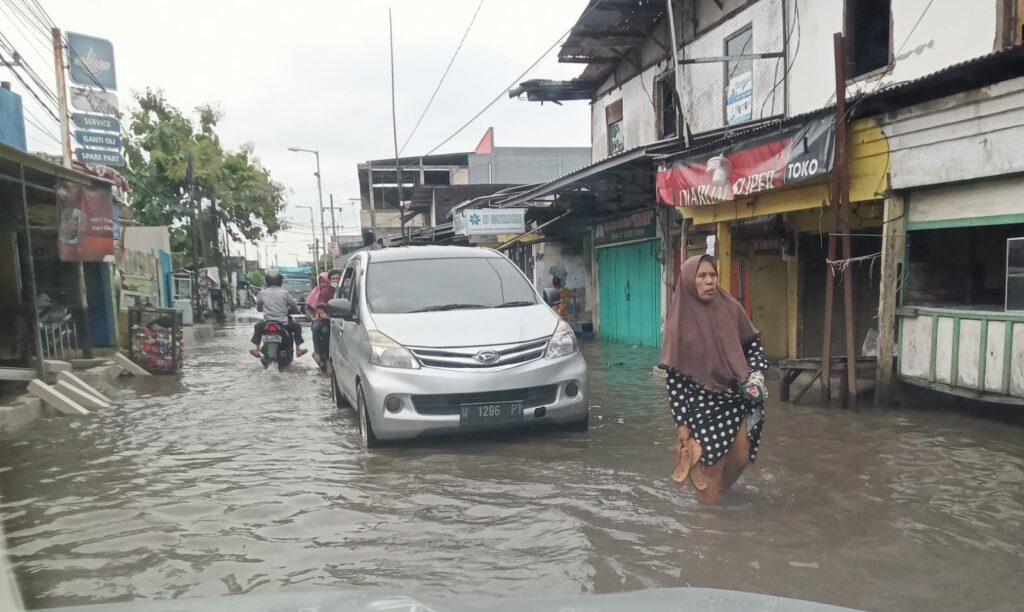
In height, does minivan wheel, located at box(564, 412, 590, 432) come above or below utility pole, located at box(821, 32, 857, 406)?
below

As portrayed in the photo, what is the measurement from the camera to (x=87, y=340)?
1102 cm

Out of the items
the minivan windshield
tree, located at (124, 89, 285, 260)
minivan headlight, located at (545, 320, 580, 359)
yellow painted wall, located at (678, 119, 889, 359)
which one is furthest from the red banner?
tree, located at (124, 89, 285, 260)

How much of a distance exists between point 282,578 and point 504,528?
4.16 feet

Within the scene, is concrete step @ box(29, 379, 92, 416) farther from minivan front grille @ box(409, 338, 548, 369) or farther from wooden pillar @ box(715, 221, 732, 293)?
wooden pillar @ box(715, 221, 732, 293)

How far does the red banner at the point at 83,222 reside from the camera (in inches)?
370

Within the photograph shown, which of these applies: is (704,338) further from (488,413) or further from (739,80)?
(739,80)

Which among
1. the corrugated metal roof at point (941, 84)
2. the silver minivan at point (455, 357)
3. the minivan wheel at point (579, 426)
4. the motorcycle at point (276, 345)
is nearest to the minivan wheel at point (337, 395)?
the silver minivan at point (455, 357)

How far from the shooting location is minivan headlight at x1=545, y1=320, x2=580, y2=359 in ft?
19.2

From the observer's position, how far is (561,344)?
233 inches

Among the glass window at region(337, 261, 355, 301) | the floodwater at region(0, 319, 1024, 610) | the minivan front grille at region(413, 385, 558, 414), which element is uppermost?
the glass window at region(337, 261, 355, 301)

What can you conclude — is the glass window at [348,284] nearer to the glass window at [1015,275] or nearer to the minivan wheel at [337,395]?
the minivan wheel at [337,395]

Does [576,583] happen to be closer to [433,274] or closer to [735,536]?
[735,536]

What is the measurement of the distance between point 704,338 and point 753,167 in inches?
197

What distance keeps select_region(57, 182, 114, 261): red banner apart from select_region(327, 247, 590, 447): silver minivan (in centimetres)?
522
